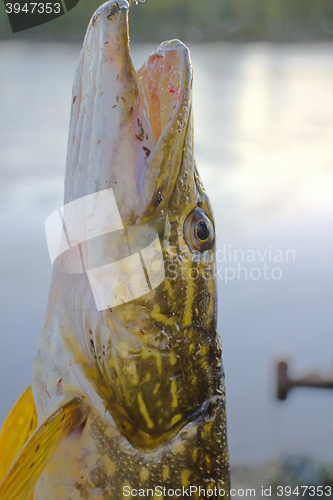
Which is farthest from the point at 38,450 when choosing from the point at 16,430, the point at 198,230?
the point at 198,230

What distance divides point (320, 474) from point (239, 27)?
10.6 feet

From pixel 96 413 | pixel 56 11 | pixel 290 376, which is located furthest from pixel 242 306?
pixel 96 413

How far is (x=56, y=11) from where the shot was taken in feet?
3.33

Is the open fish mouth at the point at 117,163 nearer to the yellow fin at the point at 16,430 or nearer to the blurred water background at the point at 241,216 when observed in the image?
the yellow fin at the point at 16,430

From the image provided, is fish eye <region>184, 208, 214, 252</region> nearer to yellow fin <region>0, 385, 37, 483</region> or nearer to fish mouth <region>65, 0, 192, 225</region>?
fish mouth <region>65, 0, 192, 225</region>

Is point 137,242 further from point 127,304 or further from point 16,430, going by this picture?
point 16,430

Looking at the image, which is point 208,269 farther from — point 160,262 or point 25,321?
point 25,321

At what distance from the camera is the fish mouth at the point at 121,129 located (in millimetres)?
552

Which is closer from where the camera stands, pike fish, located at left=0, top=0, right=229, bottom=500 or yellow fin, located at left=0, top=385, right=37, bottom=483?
pike fish, located at left=0, top=0, right=229, bottom=500

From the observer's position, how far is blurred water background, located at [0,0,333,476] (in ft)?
6.83

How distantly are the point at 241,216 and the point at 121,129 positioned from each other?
2036mm

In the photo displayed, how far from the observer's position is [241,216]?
254cm

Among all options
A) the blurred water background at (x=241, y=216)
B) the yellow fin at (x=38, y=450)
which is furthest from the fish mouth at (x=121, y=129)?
the blurred water background at (x=241, y=216)

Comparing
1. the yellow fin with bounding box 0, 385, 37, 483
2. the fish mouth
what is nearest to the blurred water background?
the yellow fin with bounding box 0, 385, 37, 483
